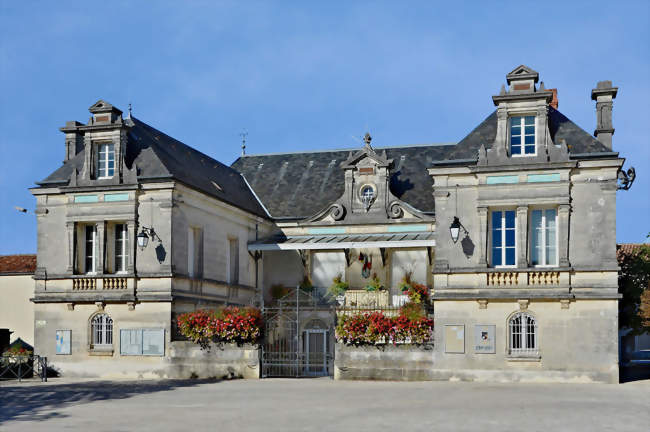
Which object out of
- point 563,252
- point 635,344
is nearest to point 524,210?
point 563,252

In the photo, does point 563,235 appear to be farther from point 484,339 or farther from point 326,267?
point 326,267

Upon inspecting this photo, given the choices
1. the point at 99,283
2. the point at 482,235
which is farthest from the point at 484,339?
the point at 99,283

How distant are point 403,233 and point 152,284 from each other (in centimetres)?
954

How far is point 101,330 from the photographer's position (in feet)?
82.2

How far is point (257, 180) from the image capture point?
34.4 metres

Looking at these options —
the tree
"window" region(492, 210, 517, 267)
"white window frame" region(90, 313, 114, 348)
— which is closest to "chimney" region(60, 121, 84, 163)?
"white window frame" region(90, 313, 114, 348)

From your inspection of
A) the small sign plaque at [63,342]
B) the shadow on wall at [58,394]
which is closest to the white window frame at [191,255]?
the small sign plaque at [63,342]

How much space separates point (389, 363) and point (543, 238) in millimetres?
5855

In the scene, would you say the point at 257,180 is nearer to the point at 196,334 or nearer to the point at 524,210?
the point at 196,334

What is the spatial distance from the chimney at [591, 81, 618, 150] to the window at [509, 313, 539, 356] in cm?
609

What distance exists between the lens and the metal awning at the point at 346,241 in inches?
1095

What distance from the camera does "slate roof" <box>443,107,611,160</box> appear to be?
23.2 meters

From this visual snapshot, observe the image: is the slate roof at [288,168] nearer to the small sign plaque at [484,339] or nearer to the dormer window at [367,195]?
the dormer window at [367,195]

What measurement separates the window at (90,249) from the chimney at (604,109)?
1647 centimetres
